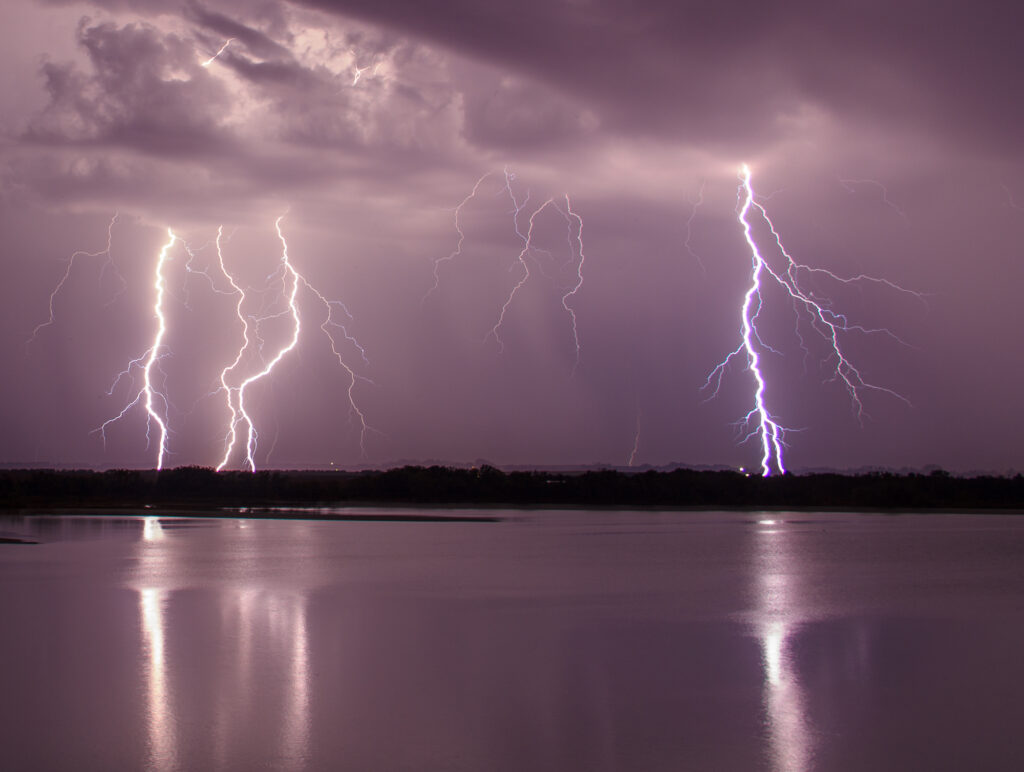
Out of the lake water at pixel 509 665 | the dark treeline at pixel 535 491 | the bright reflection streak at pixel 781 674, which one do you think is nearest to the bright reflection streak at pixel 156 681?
the lake water at pixel 509 665

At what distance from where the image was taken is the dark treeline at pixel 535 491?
74.3m

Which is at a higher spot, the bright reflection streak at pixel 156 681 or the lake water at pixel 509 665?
the bright reflection streak at pixel 156 681

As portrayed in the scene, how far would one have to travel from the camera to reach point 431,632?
15.5m

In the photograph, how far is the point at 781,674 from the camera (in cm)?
1245

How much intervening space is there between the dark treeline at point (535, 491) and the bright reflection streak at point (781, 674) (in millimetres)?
50142

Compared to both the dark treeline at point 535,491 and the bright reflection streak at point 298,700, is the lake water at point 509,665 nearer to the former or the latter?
the bright reflection streak at point 298,700

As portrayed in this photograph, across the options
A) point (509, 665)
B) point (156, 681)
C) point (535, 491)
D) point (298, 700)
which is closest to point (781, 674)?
point (509, 665)

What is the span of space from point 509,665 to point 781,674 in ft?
10.4

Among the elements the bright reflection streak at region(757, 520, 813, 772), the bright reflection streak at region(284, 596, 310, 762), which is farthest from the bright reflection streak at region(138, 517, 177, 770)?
the bright reflection streak at region(757, 520, 813, 772)

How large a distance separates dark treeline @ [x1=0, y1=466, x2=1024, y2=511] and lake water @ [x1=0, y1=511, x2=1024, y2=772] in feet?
158

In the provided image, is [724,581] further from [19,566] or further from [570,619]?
[19,566]

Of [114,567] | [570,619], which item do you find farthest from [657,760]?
[114,567]

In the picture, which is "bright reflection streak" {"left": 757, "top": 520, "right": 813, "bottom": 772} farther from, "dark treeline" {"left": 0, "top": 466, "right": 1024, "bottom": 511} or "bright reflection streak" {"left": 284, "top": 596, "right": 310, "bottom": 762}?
"dark treeline" {"left": 0, "top": 466, "right": 1024, "bottom": 511}

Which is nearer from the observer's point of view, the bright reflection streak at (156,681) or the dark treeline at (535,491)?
the bright reflection streak at (156,681)
